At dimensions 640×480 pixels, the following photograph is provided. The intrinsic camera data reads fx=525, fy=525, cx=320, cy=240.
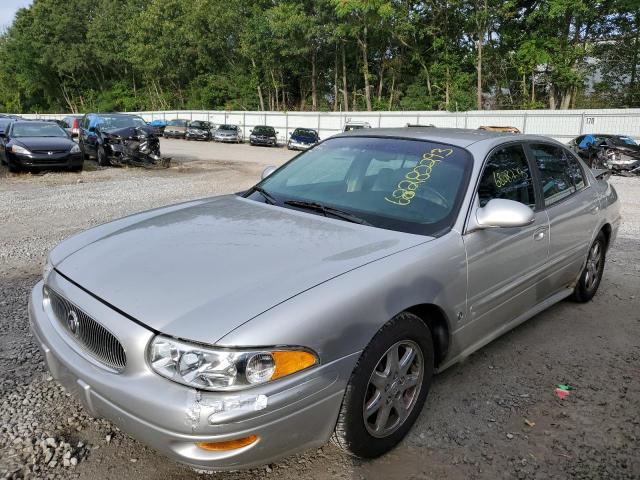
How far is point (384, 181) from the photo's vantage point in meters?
3.37

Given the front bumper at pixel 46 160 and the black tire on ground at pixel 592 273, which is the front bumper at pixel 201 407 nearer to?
the black tire on ground at pixel 592 273

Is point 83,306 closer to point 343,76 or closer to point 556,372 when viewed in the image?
point 556,372

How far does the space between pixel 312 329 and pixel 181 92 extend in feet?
207

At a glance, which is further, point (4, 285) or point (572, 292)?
point (4, 285)

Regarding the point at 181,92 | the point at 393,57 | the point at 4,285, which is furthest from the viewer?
the point at 181,92

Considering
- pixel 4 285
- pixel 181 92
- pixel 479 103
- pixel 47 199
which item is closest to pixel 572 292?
pixel 4 285

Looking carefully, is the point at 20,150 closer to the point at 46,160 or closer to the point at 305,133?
the point at 46,160

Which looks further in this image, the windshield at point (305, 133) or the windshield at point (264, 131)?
the windshield at point (264, 131)

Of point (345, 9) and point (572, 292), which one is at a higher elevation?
point (345, 9)

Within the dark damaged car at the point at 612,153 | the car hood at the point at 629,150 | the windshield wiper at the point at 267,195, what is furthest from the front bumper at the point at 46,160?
the car hood at the point at 629,150

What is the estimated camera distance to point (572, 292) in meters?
4.59

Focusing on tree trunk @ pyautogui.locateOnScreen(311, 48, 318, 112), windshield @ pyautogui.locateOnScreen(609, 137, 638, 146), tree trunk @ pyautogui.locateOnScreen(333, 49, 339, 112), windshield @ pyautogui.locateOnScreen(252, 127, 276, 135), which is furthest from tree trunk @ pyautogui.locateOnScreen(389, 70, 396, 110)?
windshield @ pyautogui.locateOnScreen(609, 137, 638, 146)

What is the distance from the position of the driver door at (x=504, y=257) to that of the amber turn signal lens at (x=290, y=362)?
4.09 ft

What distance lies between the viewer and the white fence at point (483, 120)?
25531 mm
